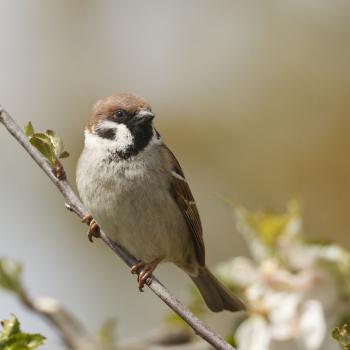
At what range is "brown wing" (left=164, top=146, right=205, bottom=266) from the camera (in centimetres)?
368

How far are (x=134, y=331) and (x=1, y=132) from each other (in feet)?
6.75

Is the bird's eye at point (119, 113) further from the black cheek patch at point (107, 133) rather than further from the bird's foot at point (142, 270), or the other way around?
→ the bird's foot at point (142, 270)

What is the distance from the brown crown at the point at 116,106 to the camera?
350 centimetres

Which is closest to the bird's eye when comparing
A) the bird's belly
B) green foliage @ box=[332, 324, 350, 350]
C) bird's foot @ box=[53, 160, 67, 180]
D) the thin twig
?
the bird's belly

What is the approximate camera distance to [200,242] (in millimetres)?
3773

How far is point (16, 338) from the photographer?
222 cm

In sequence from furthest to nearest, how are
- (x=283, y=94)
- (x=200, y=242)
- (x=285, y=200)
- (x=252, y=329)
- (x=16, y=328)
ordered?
(x=283, y=94), (x=285, y=200), (x=200, y=242), (x=252, y=329), (x=16, y=328)

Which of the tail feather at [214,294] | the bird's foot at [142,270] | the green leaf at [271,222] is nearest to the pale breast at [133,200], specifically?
the bird's foot at [142,270]

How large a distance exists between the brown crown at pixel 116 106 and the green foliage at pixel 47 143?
0.97 m

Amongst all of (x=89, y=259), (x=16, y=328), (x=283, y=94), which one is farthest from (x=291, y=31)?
(x=16, y=328)

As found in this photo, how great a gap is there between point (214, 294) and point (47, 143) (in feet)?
4.94

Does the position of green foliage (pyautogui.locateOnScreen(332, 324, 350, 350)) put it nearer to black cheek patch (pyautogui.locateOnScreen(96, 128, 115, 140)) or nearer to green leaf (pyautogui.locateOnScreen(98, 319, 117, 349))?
green leaf (pyautogui.locateOnScreen(98, 319, 117, 349))

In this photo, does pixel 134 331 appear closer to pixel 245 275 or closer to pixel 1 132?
pixel 1 132

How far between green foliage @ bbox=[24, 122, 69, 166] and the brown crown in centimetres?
97
